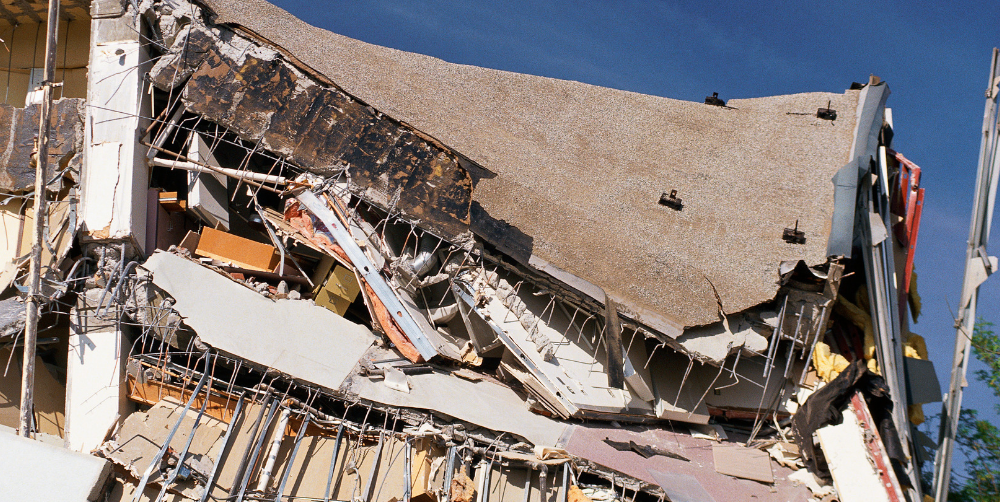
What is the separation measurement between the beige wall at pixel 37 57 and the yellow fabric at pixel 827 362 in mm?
9359

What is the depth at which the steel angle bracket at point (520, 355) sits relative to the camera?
7023 mm

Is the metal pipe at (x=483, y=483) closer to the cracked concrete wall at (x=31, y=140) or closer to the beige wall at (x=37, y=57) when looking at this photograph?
the cracked concrete wall at (x=31, y=140)

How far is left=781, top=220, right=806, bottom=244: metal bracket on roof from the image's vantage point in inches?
A: 305

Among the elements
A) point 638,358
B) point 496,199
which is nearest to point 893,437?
point 638,358

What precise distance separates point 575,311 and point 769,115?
441cm

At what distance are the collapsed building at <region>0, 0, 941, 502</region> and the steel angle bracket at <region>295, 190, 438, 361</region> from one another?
0.08ft

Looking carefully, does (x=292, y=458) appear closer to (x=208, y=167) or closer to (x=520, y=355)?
(x=520, y=355)

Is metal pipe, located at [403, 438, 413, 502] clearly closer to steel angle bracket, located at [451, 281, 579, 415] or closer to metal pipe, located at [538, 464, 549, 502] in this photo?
metal pipe, located at [538, 464, 549, 502]

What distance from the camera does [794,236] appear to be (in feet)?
25.4

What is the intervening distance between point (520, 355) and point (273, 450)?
2477 mm

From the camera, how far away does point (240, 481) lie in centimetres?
629

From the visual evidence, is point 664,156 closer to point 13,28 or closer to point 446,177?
point 446,177

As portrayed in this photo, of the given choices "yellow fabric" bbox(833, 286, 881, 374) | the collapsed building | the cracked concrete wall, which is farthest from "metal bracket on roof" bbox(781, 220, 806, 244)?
the cracked concrete wall

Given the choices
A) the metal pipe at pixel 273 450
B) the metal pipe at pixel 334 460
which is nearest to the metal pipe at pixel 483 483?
the metal pipe at pixel 334 460
